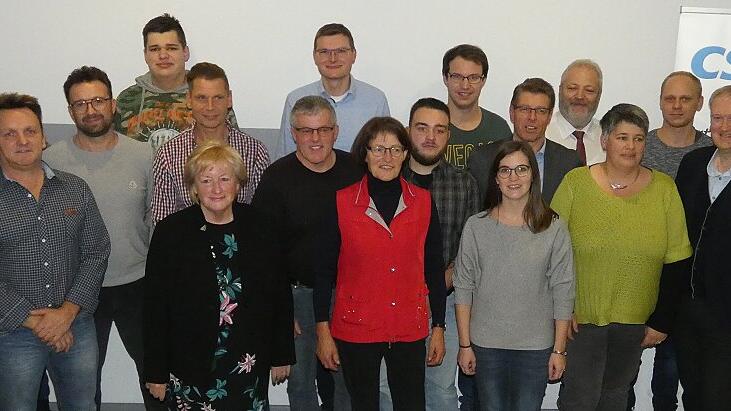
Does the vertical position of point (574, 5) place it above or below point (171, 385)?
above

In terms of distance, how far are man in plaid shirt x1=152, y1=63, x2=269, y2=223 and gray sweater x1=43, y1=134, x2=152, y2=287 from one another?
0.14 metres

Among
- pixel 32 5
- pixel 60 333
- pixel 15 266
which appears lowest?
pixel 60 333

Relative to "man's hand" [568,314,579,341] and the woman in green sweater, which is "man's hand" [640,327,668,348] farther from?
"man's hand" [568,314,579,341]

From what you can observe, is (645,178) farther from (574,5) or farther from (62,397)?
(62,397)

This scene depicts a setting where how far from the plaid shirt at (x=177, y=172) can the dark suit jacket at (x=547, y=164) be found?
1.00 meters

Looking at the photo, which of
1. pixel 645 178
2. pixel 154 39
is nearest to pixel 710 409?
pixel 645 178

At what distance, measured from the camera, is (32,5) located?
425cm

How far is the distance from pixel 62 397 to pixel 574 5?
11.6 ft

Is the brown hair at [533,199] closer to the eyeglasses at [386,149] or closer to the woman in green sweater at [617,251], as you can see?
the woman in green sweater at [617,251]

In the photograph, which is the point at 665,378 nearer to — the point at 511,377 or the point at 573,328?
the point at 573,328

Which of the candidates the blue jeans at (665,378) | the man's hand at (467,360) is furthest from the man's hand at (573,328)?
the blue jeans at (665,378)

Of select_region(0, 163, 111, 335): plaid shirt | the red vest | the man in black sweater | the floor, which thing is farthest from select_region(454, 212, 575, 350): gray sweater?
the floor

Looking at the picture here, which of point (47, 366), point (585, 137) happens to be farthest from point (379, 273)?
point (585, 137)

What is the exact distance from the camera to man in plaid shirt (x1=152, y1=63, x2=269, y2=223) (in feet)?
10.2
